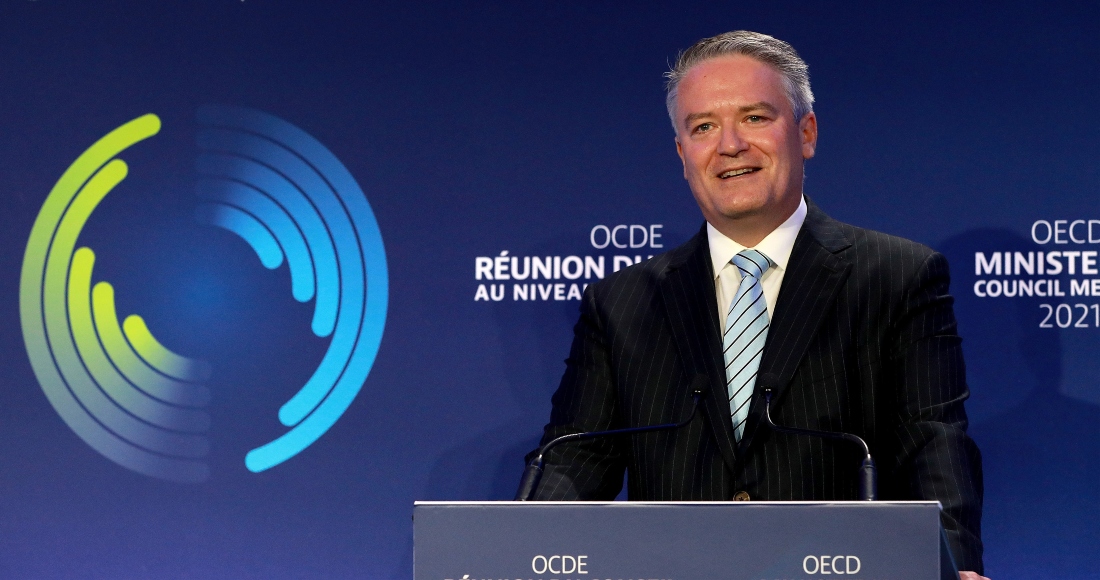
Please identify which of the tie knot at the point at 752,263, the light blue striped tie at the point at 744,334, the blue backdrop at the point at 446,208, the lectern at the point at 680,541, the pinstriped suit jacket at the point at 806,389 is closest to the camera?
the lectern at the point at 680,541

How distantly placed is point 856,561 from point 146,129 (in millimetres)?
2503

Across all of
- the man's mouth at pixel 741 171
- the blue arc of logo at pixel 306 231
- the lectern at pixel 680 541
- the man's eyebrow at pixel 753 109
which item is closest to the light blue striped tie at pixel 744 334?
the man's mouth at pixel 741 171

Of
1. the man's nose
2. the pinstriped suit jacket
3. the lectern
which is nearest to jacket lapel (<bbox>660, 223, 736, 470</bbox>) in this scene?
the pinstriped suit jacket

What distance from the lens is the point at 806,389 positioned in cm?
205

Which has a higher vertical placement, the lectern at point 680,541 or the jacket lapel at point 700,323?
the jacket lapel at point 700,323

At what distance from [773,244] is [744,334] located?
0.21 m

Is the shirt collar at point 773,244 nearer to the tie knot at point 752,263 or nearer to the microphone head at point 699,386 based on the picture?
the tie knot at point 752,263

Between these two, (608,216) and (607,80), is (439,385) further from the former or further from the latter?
(607,80)

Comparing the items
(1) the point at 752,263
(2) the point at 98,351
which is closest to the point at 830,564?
(1) the point at 752,263

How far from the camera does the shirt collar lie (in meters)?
2.21

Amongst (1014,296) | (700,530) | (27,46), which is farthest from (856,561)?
(27,46)

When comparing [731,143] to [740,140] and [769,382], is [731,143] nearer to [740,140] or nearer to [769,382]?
[740,140]

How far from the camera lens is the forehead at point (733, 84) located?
7.08ft

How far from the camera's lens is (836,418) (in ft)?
6.69
